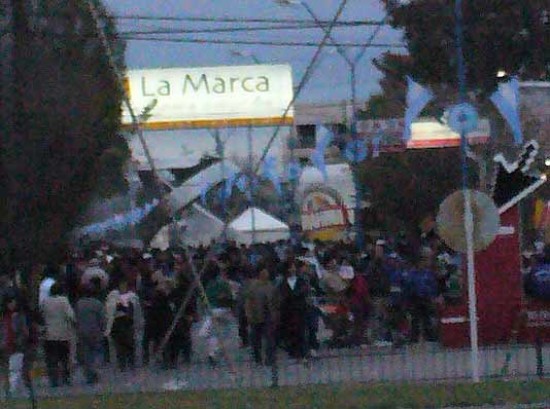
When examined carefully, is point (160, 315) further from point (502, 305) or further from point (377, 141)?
point (377, 141)

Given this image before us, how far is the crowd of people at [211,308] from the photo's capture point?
2023cm

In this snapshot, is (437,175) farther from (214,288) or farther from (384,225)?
(214,288)

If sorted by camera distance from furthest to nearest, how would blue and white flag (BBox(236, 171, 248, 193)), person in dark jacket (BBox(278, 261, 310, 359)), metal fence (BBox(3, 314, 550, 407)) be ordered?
blue and white flag (BBox(236, 171, 248, 193)) → person in dark jacket (BBox(278, 261, 310, 359)) → metal fence (BBox(3, 314, 550, 407))

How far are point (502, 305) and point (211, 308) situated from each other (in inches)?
214

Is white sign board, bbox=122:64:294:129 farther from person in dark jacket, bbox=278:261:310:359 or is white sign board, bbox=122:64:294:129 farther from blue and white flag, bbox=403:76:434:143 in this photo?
person in dark jacket, bbox=278:261:310:359

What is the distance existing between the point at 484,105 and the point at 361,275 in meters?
16.2

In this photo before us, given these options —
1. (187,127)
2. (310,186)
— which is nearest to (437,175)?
(310,186)

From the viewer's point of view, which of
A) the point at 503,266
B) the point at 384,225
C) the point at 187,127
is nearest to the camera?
the point at 503,266

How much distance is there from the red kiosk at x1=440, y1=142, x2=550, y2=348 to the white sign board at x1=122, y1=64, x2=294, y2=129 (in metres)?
12.1

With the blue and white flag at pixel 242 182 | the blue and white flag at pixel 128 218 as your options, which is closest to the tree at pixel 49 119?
the blue and white flag at pixel 242 182

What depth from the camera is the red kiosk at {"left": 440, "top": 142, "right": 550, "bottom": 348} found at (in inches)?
938

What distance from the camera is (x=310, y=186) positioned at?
51594 millimetres

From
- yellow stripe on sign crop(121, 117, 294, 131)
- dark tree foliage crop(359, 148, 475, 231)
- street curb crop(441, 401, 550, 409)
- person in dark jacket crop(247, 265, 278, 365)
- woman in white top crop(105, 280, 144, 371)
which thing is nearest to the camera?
street curb crop(441, 401, 550, 409)

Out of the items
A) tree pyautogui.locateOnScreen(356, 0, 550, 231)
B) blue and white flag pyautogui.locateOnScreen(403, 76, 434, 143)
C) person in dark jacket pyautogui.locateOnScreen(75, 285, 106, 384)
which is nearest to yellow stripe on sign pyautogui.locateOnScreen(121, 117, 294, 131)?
tree pyautogui.locateOnScreen(356, 0, 550, 231)
